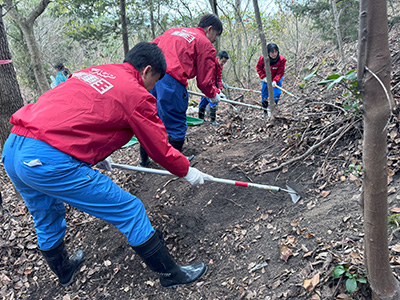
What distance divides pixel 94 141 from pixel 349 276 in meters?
1.89

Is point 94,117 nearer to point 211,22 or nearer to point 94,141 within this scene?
→ point 94,141

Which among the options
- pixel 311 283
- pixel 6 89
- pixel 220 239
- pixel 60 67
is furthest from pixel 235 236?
pixel 60 67

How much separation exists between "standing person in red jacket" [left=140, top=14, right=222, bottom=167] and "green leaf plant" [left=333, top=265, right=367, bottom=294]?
2.56 meters

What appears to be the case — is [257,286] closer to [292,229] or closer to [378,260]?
[292,229]

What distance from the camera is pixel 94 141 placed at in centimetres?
215

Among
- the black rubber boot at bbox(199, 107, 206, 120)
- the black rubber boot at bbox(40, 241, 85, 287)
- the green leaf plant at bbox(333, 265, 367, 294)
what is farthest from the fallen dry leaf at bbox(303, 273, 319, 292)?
the black rubber boot at bbox(199, 107, 206, 120)

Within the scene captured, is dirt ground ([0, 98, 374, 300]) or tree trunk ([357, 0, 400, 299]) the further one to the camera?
dirt ground ([0, 98, 374, 300])

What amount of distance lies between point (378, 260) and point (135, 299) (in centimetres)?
198

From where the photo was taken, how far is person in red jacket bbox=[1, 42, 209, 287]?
203cm

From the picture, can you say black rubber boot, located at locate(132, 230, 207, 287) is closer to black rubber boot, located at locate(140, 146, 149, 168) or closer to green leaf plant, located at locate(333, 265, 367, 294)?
green leaf plant, located at locate(333, 265, 367, 294)

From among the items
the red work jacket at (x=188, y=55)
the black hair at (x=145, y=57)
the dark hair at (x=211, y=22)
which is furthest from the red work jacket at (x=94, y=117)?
the dark hair at (x=211, y=22)

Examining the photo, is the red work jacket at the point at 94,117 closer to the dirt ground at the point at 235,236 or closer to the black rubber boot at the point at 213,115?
the dirt ground at the point at 235,236

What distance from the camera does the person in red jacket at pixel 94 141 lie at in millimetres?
2027

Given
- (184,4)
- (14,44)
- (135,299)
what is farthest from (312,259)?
(14,44)
